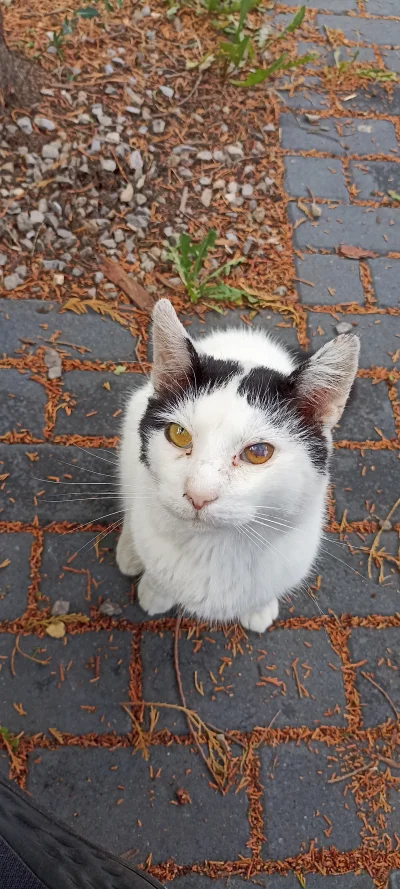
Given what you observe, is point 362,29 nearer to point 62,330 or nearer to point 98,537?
point 62,330

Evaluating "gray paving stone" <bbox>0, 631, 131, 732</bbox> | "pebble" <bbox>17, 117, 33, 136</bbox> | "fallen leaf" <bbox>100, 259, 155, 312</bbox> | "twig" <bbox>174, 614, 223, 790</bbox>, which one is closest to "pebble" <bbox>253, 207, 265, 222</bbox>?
"fallen leaf" <bbox>100, 259, 155, 312</bbox>

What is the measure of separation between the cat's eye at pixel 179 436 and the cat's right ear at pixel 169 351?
13 cm

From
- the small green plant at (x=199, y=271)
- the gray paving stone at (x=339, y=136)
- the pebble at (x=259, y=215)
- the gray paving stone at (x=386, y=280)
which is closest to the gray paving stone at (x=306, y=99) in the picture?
the gray paving stone at (x=339, y=136)

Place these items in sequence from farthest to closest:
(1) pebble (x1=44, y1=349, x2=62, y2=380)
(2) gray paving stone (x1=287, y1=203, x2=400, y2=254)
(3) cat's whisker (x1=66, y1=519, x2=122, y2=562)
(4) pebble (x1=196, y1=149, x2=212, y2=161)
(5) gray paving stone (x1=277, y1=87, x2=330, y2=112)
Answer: (5) gray paving stone (x1=277, y1=87, x2=330, y2=112) < (4) pebble (x1=196, y1=149, x2=212, y2=161) < (2) gray paving stone (x1=287, y1=203, x2=400, y2=254) < (1) pebble (x1=44, y1=349, x2=62, y2=380) < (3) cat's whisker (x1=66, y1=519, x2=122, y2=562)

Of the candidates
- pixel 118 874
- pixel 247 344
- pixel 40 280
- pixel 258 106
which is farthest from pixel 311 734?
pixel 258 106

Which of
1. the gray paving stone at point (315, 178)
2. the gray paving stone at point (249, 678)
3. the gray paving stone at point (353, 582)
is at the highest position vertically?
the gray paving stone at point (315, 178)

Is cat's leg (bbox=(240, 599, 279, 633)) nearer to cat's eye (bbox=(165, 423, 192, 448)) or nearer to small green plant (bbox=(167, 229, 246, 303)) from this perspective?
cat's eye (bbox=(165, 423, 192, 448))

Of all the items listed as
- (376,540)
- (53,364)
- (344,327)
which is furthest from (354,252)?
(53,364)

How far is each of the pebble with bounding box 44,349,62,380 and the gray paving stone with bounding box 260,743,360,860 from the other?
1.73 m

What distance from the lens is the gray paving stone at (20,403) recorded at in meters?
2.70

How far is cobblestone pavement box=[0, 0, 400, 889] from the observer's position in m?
2.09

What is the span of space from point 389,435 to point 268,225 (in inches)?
52.0

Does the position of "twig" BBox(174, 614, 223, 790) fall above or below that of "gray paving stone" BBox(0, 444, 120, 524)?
below

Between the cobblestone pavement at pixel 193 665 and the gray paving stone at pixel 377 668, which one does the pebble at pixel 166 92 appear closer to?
the cobblestone pavement at pixel 193 665
